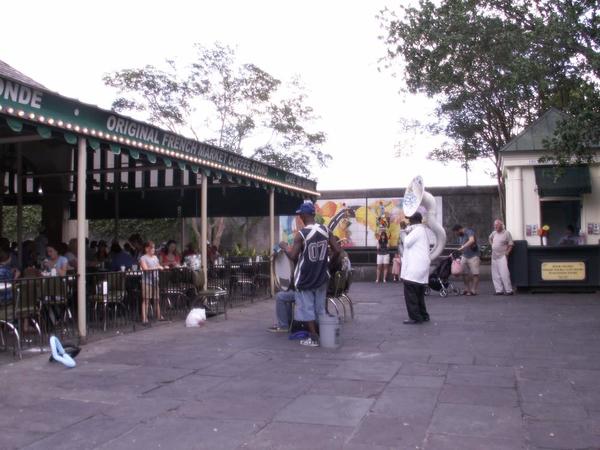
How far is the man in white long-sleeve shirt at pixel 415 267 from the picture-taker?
979 cm

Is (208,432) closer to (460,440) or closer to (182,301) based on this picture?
(460,440)

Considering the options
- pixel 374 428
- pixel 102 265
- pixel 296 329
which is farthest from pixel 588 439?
pixel 102 265

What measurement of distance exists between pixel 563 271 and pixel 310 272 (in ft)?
29.8

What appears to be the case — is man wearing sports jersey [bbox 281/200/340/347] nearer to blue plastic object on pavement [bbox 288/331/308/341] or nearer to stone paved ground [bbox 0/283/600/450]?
blue plastic object on pavement [bbox 288/331/308/341]

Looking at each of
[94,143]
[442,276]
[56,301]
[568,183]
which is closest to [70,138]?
[94,143]

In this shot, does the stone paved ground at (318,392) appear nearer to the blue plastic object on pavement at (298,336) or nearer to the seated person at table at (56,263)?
the blue plastic object on pavement at (298,336)

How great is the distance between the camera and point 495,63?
18125 millimetres

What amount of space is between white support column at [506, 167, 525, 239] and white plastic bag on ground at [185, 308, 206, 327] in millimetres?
8962

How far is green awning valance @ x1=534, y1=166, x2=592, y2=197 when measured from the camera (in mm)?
15000

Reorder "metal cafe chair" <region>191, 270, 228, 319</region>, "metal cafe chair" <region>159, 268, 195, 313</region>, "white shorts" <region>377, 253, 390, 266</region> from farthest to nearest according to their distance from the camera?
"white shorts" <region>377, 253, 390, 266</region>
"metal cafe chair" <region>191, 270, 228, 319</region>
"metal cafe chair" <region>159, 268, 195, 313</region>

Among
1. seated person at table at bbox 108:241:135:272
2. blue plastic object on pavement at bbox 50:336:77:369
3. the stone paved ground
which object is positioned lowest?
the stone paved ground

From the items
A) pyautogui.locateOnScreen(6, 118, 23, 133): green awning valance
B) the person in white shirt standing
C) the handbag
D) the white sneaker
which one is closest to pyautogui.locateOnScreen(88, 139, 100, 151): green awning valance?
pyautogui.locateOnScreen(6, 118, 23, 133): green awning valance

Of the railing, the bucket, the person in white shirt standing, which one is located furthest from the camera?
the person in white shirt standing

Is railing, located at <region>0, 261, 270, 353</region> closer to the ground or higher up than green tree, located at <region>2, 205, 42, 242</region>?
closer to the ground
